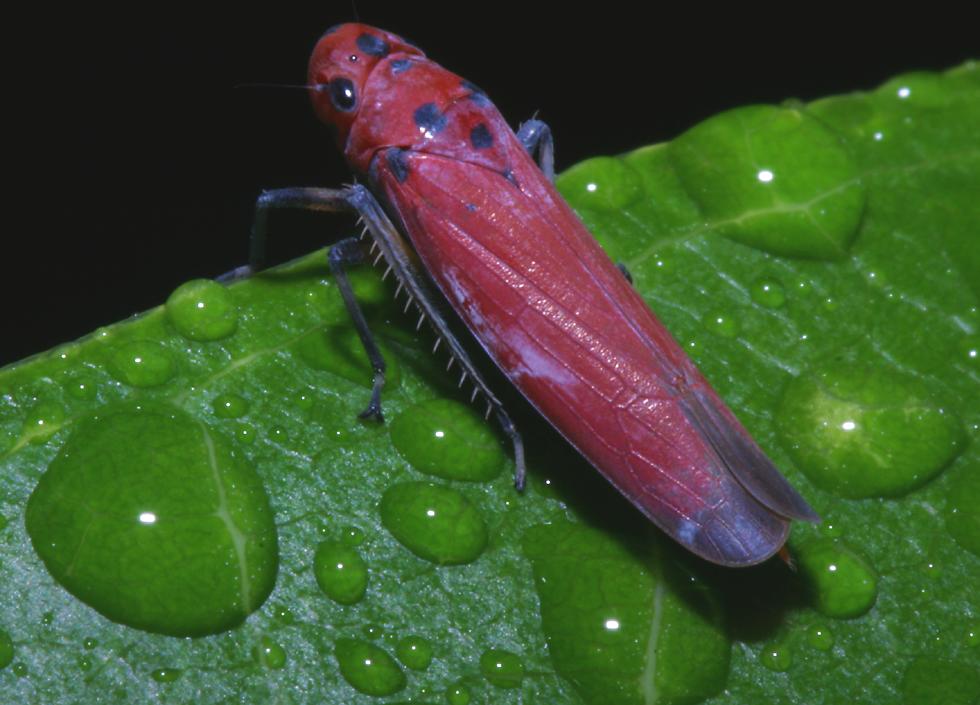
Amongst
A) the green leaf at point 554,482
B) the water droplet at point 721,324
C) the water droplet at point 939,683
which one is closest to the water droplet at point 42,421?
the green leaf at point 554,482

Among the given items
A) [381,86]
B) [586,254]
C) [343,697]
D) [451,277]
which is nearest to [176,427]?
[343,697]

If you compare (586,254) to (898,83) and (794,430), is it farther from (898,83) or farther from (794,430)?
(898,83)

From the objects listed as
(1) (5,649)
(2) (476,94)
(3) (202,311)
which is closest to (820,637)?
(3) (202,311)

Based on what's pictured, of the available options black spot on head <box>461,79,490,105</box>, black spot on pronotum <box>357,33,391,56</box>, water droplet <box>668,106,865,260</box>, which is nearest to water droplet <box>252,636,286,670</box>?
water droplet <box>668,106,865,260</box>

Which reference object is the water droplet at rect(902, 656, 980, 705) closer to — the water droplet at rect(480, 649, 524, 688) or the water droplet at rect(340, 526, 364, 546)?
the water droplet at rect(480, 649, 524, 688)

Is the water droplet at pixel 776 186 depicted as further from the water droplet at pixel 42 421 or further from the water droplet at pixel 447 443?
the water droplet at pixel 42 421

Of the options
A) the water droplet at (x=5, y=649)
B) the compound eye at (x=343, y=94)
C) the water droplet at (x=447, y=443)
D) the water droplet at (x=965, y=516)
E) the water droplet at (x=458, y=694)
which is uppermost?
the compound eye at (x=343, y=94)

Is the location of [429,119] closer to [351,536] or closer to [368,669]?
[351,536]
